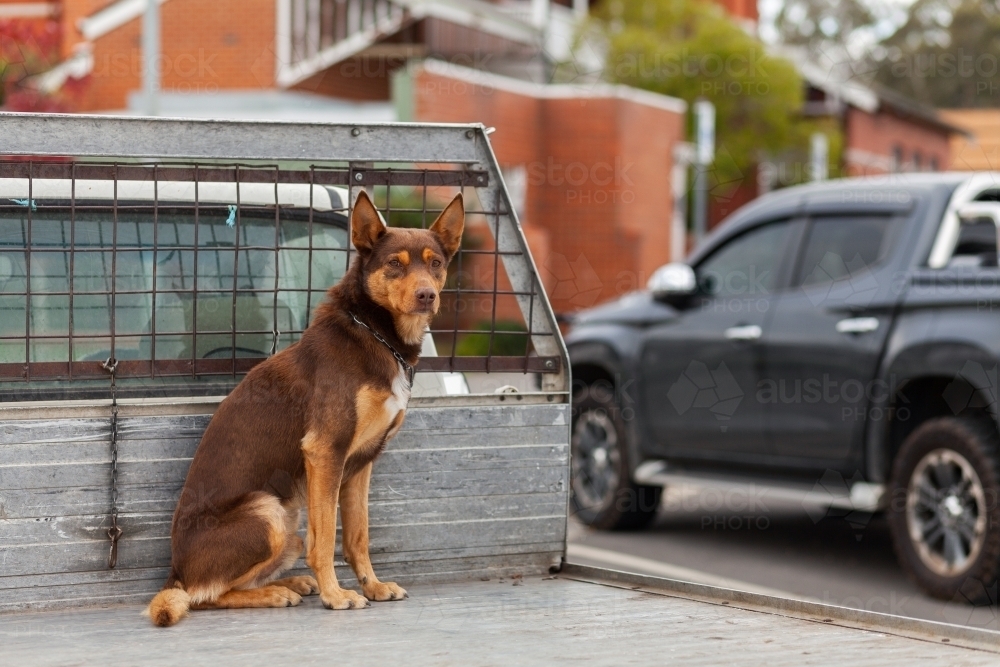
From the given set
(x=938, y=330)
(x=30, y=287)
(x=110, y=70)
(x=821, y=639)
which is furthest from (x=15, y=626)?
(x=110, y=70)

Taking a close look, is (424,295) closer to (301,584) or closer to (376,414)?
(376,414)

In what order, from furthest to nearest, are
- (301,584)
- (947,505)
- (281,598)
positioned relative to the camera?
(947,505)
(301,584)
(281,598)

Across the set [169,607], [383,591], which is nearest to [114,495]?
[169,607]

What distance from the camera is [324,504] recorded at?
4340 mm

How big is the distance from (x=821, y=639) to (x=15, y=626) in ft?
6.94

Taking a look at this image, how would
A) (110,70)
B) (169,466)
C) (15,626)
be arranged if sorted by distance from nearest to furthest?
1. (15,626)
2. (169,466)
3. (110,70)

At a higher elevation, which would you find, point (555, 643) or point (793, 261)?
point (793, 261)

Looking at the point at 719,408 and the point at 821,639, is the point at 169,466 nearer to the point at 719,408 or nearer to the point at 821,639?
the point at 821,639

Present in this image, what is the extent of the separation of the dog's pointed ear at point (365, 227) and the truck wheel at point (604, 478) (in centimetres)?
519

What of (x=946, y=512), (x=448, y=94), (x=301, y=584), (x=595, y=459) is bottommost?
(x=595, y=459)

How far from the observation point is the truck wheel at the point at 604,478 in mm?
9656

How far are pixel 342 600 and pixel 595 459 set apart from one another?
18.8ft

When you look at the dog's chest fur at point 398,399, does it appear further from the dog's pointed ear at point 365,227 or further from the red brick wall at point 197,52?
the red brick wall at point 197,52

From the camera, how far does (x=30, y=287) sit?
4418 mm
